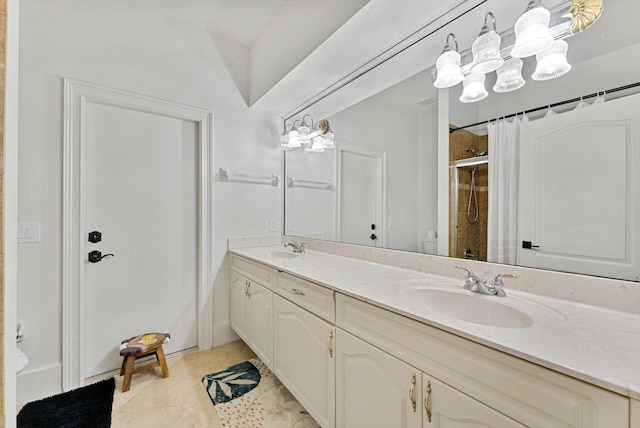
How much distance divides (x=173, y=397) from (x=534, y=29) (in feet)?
8.50

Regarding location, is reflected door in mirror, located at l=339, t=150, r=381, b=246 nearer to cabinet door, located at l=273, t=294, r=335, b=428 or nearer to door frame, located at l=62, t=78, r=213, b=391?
cabinet door, located at l=273, t=294, r=335, b=428

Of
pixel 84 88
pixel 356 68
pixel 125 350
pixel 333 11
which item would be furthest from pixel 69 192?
pixel 356 68

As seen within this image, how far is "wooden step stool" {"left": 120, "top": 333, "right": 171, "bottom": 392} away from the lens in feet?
5.65

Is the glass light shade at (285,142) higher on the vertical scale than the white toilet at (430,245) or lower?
higher

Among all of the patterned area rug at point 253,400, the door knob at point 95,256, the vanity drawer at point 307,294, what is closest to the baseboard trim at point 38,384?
the door knob at point 95,256

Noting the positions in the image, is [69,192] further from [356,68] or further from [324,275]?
[356,68]

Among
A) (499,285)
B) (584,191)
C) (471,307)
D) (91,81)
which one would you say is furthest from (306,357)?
(91,81)

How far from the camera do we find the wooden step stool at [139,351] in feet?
5.65

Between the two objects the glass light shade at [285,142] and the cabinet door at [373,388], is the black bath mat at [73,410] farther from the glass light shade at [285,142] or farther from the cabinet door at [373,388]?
the glass light shade at [285,142]

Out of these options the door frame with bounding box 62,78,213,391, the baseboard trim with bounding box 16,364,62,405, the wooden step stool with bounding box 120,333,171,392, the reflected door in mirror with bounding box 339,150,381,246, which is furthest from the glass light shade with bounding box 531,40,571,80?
the baseboard trim with bounding box 16,364,62,405

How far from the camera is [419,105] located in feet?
5.38

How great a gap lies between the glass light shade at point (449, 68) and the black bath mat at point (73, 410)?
249cm

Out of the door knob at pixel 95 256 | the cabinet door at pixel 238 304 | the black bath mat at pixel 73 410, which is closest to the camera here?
the black bath mat at pixel 73 410

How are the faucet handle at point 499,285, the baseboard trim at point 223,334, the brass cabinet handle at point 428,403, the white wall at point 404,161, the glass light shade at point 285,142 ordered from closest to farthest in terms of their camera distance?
1. the brass cabinet handle at point 428,403
2. the faucet handle at point 499,285
3. the white wall at point 404,161
4. the baseboard trim at point 223,334
5. the glass light shade at point 285,142
